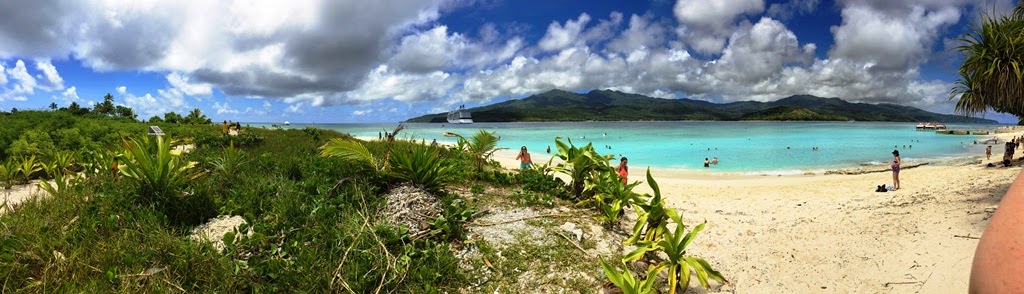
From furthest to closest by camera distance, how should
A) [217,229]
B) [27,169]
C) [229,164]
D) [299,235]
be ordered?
1. [27,169]
2. [229,164]
3. [217,229]
4. [299,235]

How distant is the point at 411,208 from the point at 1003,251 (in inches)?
199

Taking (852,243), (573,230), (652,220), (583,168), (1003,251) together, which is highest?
(1003,251)

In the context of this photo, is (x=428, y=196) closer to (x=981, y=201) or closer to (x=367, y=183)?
(x=367, y=183)

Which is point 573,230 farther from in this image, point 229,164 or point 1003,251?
point 229,164

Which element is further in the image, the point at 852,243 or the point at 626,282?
the point at 852,243

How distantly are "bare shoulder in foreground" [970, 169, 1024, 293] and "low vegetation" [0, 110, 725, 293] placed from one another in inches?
121

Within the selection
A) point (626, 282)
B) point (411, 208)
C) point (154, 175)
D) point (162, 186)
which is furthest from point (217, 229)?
point (626, 282)

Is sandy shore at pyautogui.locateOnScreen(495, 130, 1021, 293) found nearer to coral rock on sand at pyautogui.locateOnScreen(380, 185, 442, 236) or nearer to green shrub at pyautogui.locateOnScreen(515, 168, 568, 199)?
green shrub at pyautogui.locateOnScreen(515, 168, 568, 199)

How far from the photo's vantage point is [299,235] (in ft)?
13.9

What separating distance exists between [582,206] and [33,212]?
683 cm

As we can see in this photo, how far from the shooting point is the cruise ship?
6555 inches

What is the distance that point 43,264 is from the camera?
3621 millimetres

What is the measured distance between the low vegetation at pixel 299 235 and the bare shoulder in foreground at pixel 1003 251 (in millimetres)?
3064

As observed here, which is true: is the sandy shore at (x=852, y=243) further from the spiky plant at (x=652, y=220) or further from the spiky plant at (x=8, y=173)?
the spiky plant at (x=8, y=173)
